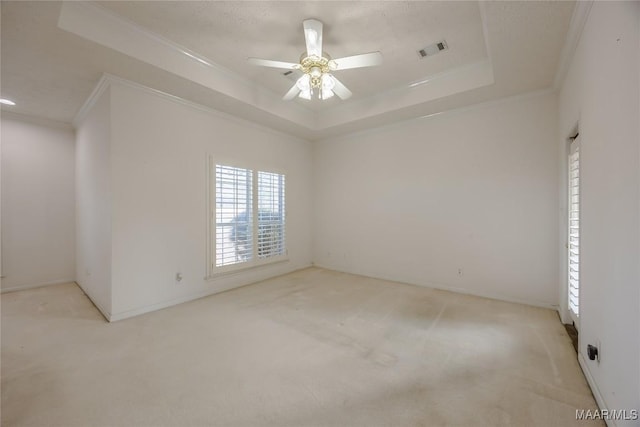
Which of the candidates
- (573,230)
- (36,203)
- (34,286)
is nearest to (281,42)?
(573,230)

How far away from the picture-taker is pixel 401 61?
10.2 ft

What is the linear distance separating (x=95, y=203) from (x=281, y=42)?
3.11 m

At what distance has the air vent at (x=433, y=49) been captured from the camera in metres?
2.78

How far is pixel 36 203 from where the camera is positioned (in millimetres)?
4133

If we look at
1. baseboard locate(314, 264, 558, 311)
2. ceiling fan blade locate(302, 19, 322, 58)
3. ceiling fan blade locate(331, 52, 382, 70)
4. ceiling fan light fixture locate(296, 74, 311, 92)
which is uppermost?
ceiling fan blade locate(302, 19, 322, 58)

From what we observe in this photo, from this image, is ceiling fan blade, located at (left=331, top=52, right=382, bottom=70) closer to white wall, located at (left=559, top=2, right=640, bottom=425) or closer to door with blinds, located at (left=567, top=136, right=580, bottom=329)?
white wall, located at (left=559, top=2, right=640, bottom=425)

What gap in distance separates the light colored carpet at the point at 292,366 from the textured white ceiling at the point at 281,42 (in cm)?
271

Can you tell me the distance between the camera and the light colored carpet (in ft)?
5.06

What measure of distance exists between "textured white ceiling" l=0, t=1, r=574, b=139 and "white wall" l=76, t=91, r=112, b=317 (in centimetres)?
42

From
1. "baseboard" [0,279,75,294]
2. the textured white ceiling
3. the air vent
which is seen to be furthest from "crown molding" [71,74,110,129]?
the air vent

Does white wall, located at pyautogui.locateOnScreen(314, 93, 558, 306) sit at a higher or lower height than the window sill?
higher

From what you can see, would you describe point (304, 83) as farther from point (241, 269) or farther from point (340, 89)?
point (241, 269)

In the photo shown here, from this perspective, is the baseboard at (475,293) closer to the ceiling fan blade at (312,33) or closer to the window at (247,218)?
the window at (247,218)

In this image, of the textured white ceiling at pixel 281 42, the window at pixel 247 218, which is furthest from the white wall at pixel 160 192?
the textured white ceiling at pixel 281 42
